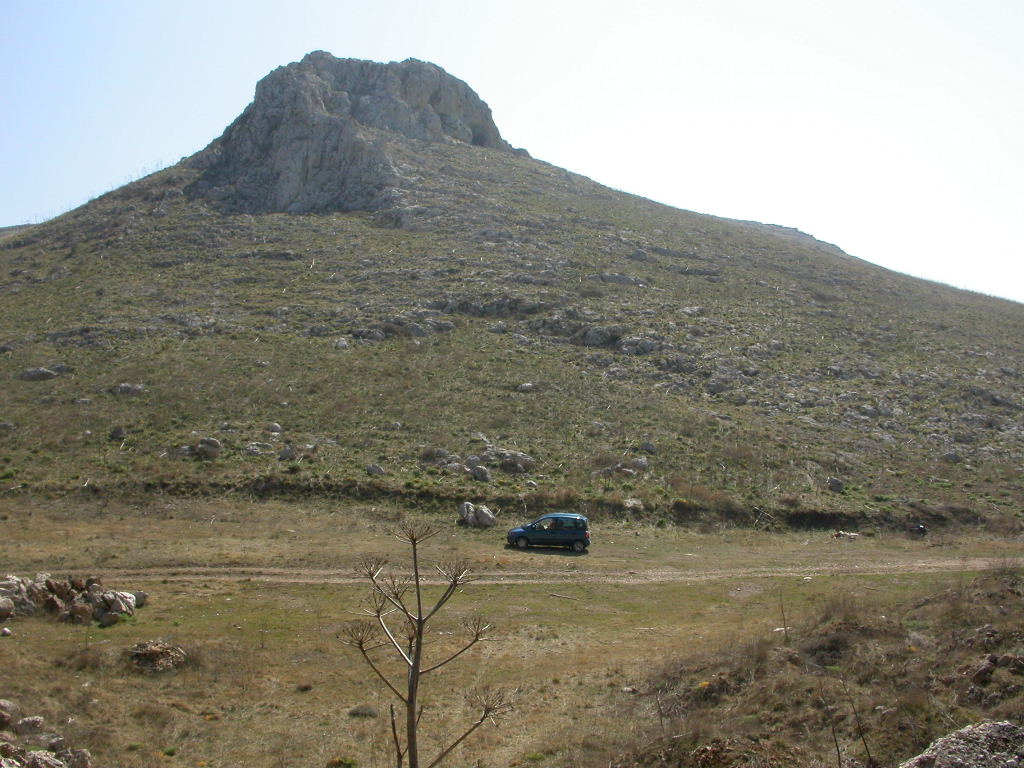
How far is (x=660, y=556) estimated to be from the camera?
25656 millimetres

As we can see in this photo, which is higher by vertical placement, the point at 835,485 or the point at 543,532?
the point at 835,485

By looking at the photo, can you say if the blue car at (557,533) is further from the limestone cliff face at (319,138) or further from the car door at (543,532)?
the limestone cliff face at (319,138)

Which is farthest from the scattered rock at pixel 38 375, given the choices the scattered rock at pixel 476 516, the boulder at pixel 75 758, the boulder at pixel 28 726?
the boulder at pixel 75 758

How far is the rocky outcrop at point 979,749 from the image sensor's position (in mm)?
7527

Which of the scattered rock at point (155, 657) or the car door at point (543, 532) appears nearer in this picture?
the scattered rock at point (155, 657)

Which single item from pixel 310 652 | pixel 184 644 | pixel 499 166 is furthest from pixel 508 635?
pixel 499 166

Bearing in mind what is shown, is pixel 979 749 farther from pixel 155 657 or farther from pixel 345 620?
pixel 155 657

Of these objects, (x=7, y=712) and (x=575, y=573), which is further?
(x=575, y=573)

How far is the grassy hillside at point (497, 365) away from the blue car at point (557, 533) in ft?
13.3

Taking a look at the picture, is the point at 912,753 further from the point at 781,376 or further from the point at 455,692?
the point at 781,376

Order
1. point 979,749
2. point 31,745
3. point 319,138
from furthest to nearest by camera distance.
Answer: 1. point 319,138
2. point 31,745
3. point 979,749

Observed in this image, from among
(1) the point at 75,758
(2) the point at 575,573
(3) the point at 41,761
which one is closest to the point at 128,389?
(2) the point at 575,573

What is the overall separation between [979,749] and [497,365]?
124ft

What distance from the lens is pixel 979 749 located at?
7645 mm
